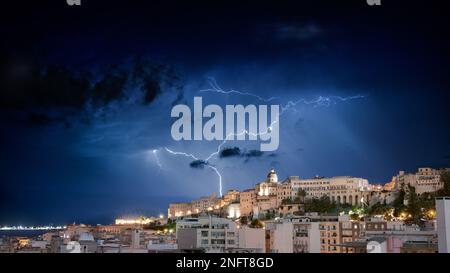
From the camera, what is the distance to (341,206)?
2234 cm

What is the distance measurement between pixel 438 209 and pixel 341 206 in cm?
1638

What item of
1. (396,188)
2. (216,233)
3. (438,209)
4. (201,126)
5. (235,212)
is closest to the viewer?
(438,209)

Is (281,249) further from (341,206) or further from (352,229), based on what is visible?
(341,206)

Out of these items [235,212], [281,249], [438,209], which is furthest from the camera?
[235,212]

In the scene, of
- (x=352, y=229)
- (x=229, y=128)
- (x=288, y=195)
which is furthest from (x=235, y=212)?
(x=229, y=128)

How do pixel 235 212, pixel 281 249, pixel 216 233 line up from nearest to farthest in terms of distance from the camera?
pixel 281 249 → pixel 216 233 → pixel 235 212
